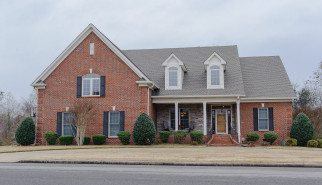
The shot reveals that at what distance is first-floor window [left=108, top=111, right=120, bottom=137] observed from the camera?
99.6 ft

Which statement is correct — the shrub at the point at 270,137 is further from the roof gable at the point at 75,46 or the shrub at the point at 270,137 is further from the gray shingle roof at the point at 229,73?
the roof gable at the point at 75,46

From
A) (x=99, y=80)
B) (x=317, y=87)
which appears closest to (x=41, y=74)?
(x=99, y=80)

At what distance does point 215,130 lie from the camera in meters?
33.5

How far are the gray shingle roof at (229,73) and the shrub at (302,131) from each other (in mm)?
2165

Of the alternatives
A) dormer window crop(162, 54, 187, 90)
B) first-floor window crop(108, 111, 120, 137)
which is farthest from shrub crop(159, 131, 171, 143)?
dormer window crop(162, 54, 187, 90)

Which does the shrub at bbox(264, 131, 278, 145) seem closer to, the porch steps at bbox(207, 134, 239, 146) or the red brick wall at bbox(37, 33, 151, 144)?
the porch steps at bbox(207, 134, 239, 146)

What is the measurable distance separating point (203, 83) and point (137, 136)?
24.3 ft

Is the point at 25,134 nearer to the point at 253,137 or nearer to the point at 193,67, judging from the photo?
the point at 193,67

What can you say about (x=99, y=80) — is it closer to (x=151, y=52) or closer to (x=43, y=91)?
(x=43, y=91)

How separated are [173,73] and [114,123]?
6033 millimetres

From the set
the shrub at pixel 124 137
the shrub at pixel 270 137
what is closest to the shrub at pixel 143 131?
the shrub at pixel 124 137

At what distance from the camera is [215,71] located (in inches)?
1275

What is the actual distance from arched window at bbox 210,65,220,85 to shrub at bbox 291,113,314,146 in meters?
6.35

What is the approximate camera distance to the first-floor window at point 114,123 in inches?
1195
